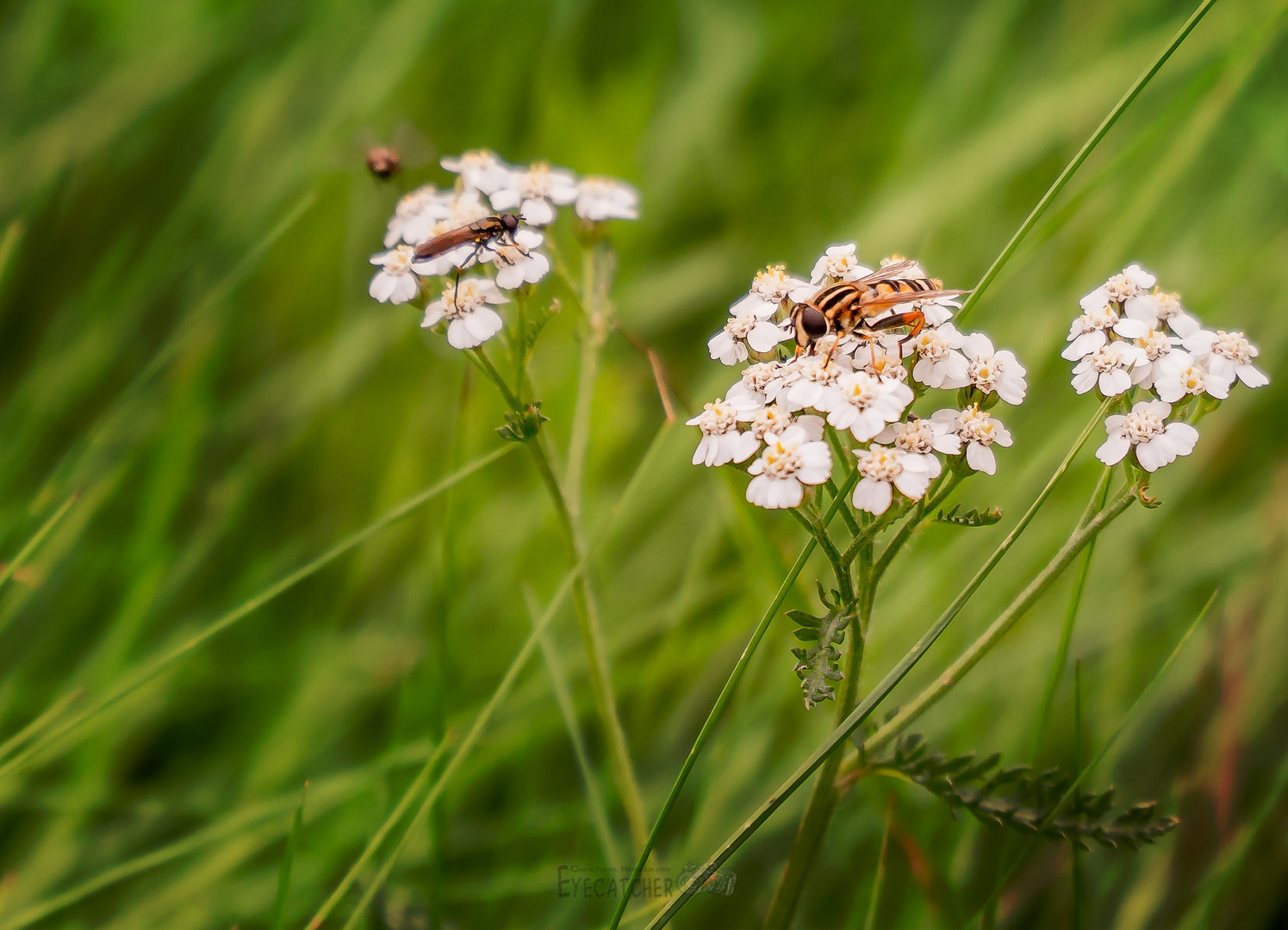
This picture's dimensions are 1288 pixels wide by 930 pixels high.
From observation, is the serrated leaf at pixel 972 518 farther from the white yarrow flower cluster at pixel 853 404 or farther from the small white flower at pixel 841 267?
the small white flower at pixel 841 267

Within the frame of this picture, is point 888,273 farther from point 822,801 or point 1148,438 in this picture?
point 822,801

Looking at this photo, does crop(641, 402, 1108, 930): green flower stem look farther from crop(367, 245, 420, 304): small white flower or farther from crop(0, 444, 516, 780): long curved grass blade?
crop(367, 245, 420, 304): small white flower

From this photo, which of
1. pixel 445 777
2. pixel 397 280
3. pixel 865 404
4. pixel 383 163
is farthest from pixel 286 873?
pixel 383 163

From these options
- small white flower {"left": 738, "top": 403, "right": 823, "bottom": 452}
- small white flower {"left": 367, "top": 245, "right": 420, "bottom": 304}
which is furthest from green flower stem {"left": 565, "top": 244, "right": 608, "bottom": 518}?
small white flower {"left": 738, "top": 403, "right": 823, "bottom": 452}

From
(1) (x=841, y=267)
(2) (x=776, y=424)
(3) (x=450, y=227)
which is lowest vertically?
(2) (x=776, y=424)

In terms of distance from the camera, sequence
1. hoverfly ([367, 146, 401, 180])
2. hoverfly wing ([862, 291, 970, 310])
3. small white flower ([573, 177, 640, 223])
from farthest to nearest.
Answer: hoverfly ([367, 146, 401, 180]), small white flower ([573, 177, 640, 223]), hoverfly wing ([862, 291, 970, 310])
